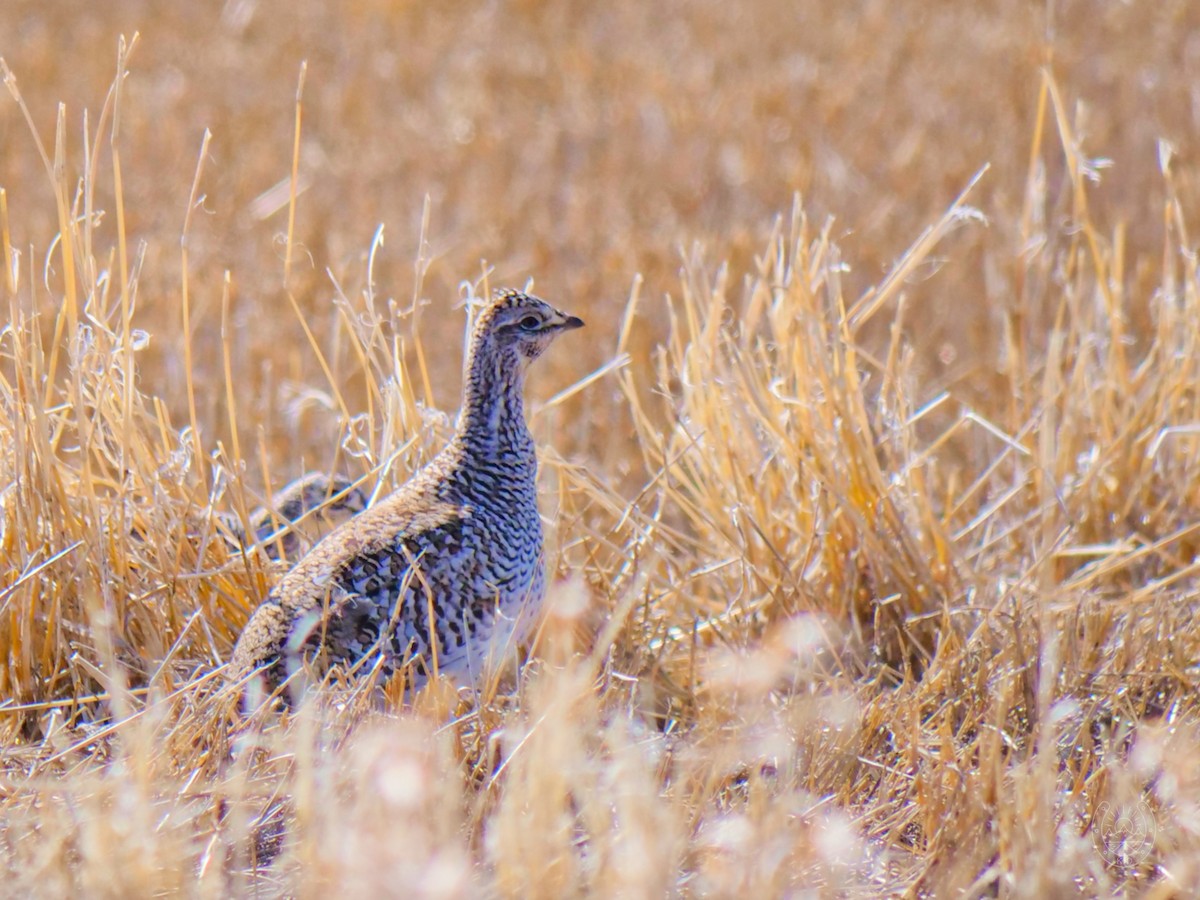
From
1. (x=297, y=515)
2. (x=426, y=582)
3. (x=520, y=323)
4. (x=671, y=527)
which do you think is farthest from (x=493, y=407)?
(x=671, y=527)

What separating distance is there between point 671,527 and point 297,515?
123cm

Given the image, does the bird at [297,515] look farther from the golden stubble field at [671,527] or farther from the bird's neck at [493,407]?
the bird's neck at [493,407]

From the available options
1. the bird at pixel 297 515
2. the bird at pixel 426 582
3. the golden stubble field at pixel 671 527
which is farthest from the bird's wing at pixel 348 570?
the bird at pixel 297 515

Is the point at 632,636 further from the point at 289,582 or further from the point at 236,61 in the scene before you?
the point at 236,61

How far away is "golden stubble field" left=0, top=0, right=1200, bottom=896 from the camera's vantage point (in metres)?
3.11

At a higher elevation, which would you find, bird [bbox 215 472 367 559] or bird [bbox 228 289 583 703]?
bird [bbox 228 289 583 703]

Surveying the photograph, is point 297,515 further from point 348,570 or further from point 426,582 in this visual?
point 426,582

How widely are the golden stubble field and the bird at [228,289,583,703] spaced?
0.16 m

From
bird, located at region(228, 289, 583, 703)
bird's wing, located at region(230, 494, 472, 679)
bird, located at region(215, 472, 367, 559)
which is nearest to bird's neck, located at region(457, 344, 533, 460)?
bird, located at region(228, 289, 583, 703)

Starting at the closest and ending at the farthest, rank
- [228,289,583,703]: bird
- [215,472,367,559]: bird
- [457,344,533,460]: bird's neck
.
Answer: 1. [228,289,583,703]: bird
2. [457,344,533,460]: bird's neck
3. [215,472,367,559]: bird

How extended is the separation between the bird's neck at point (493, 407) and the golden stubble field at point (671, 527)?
285 mm

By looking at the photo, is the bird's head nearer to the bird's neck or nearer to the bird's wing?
the bird's neck

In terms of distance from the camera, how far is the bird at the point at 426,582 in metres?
3.72

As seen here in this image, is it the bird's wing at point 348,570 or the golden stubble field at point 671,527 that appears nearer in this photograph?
the golden stubble field at point 671,527
